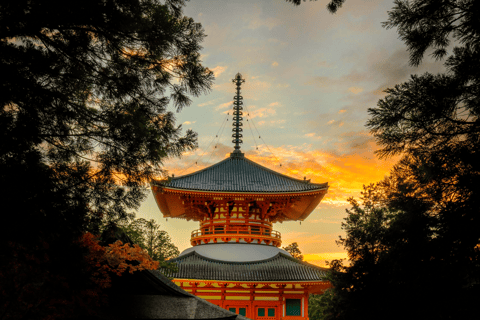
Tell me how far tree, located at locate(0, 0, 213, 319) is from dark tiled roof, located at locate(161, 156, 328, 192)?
38.3 ft

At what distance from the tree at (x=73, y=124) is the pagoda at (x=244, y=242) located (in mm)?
9406

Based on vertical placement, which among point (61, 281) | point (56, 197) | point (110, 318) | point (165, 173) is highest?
point (165, 173)

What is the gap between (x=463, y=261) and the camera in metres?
5.09

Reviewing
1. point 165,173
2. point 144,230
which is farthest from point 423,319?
point 144,230

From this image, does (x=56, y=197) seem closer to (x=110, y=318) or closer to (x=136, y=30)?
(x=136, y=30)

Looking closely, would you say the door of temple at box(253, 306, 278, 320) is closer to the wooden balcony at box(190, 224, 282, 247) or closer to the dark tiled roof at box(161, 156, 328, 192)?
the wooden balcony at box(190, 224, 282, 247)

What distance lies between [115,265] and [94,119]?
1938 millimetres

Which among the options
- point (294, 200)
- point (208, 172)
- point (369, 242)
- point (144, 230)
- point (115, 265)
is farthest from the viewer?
point (144, 230)

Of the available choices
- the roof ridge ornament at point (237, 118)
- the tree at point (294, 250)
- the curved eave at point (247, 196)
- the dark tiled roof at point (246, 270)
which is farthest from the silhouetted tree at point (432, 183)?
the tree at point (294, 250)

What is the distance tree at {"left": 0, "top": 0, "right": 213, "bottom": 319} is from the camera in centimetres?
373

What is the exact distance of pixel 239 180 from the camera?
18203 millimetres

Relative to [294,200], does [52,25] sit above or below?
below

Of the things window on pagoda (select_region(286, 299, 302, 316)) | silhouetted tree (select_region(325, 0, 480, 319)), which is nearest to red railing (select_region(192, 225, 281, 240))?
window on pagoda (select_region(286, 299, 302, 316))

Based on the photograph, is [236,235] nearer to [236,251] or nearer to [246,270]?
[236,251]
